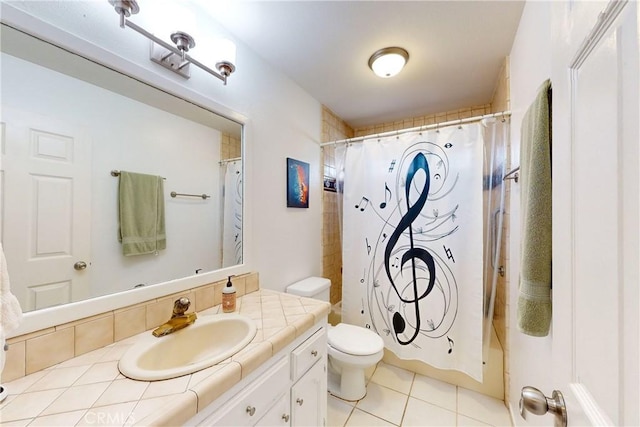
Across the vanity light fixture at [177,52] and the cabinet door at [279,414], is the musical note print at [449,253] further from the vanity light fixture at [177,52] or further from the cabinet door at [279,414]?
the vanity light fixture at [177,52]

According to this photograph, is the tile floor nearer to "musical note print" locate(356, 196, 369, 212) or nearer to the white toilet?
the white toilet

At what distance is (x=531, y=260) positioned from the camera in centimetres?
79

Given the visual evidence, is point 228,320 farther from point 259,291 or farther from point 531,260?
point 531,260

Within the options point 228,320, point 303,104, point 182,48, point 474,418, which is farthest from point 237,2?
point 474,418

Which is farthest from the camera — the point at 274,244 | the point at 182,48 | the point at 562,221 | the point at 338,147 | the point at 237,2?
the point at 338,147

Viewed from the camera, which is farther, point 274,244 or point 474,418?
point 274,244

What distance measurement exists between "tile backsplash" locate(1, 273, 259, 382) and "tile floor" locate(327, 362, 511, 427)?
1.23m

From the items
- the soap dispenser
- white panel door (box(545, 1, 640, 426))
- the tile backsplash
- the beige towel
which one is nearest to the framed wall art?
the soap dispenser

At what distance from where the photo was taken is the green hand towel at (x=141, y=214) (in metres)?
1.00

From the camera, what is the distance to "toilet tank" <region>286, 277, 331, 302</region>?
5.77 ft

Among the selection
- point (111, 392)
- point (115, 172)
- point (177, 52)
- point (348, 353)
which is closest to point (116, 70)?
point (177, 52)

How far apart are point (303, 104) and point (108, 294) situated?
1.82 metres

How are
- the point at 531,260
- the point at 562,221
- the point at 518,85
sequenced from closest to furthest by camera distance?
the point at 562,221 < the point at 531,260 < the point at 518,85

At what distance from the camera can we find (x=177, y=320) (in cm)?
99
